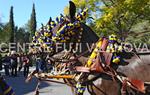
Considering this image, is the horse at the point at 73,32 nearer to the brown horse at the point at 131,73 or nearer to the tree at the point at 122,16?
the brown horse at the point at 131,73

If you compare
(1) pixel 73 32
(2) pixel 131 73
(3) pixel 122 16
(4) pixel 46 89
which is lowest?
(4) pixel 46 89

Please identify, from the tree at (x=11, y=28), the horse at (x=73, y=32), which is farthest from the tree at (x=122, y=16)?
the tree at (x=11, y=28)

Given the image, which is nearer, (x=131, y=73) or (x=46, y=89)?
(x=131, y=73)

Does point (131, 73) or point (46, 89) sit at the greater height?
point (131, 73)

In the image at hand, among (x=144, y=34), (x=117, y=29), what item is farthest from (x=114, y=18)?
(x=144, y=34)

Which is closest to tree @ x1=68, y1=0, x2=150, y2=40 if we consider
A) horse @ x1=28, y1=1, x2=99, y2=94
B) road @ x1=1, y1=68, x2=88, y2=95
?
road @ x1=1, y1=68, x2=88, y2=95

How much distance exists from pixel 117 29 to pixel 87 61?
23724 millimetres

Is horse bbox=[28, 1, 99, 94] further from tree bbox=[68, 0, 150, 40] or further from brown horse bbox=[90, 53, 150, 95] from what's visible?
tree bbox=[68, 0, 150, 40]

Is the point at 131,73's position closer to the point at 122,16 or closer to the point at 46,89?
the point at 46,89

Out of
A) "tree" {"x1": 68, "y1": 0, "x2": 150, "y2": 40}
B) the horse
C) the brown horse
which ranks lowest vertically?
the brown horse

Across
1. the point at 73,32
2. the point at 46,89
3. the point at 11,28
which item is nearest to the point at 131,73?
the point at 73,32

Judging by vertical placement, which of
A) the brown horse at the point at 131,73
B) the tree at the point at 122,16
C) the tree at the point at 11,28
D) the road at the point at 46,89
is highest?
the tree at the point at 11,28

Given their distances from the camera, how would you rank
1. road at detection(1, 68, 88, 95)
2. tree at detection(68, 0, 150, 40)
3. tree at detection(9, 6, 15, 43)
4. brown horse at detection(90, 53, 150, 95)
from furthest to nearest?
tree at detection(9, 6, 15, 43) → tree at detection(68, 0, 150, 40) → road at detection(1, 68, 88, 95) → brown horse at detection(90, 53, 150, 95)

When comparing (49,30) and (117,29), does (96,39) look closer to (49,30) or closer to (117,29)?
(49,30)
